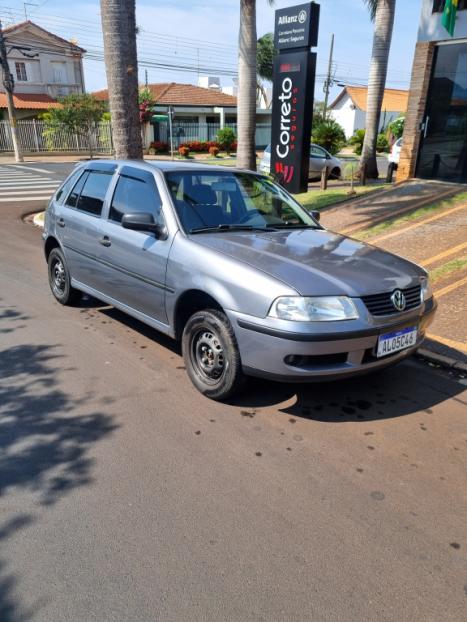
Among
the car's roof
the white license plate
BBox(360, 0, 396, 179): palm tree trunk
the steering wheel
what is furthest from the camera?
BBox(360, 0, 396, 179): palm tree trunk

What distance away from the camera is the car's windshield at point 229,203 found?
14.0ft

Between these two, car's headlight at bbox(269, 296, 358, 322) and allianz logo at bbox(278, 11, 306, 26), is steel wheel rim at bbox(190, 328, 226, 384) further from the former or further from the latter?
allianz logo at bbox(278, 11, 306, 26)

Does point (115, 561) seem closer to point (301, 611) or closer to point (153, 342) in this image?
point (301, 611)

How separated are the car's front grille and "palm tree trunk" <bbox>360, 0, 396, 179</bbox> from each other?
10950mm

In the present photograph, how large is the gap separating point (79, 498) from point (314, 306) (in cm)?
186

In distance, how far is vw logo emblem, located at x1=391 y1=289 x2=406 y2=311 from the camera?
11.8ft

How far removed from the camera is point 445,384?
430 centimetres

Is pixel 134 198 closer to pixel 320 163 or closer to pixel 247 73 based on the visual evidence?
pixel 247 73

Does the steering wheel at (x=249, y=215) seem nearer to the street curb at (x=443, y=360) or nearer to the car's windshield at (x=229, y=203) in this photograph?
the car's windshield at (x=229, y=203)

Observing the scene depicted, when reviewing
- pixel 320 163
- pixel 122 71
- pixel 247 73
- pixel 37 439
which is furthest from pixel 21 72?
pixel 37 439

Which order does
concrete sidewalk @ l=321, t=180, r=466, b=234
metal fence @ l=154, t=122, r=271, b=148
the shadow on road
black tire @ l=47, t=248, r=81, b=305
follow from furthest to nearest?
metal fence @ l=154, t=122, r=271, b=148 < concrete sidewalk @ l=321, t=180, r=466, b=234 < black tire @ l=47, t=248, r=81, b=305 < the shadow on road

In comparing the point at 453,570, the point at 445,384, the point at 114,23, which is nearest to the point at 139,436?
the point at 453,570

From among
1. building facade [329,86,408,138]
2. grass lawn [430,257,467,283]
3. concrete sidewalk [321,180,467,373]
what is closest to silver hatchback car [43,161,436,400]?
concrete sidewalk [321,180,467,373]

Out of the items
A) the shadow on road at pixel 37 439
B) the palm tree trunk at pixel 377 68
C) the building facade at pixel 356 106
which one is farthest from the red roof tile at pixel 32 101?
the shadow on road at pixel 37 439
